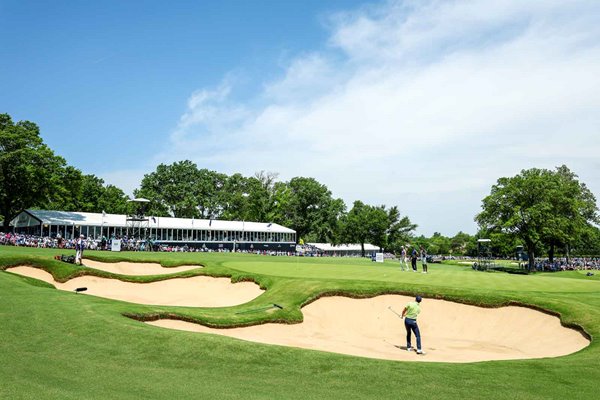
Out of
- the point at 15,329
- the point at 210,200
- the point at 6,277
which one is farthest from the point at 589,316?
the point at 210,200

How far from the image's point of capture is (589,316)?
55.4 feet

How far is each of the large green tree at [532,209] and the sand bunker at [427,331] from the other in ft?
155

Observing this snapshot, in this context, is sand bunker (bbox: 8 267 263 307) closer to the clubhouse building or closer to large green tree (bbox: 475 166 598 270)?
the clubhouse building

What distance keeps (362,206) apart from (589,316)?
318 feet

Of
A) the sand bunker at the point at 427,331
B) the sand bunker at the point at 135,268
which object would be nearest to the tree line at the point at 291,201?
the sand bunker at the point at 135,268

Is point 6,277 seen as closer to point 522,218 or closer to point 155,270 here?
point 155,270

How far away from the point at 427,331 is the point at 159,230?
5934 cm

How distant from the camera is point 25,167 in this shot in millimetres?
56531

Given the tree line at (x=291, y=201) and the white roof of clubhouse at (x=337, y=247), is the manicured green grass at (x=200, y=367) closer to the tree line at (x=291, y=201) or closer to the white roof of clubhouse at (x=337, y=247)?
the tree line at (x=291, y=201)

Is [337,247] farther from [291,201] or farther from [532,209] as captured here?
[532,209]

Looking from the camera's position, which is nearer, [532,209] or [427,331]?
[427,331]

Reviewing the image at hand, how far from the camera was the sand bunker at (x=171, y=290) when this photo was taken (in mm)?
25562

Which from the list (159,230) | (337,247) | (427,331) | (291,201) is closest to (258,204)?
(291,201)

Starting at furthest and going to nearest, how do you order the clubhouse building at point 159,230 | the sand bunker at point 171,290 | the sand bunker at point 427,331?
the clubhouse building at point 159,230 < the sand bunker at point 171,290 < the sand bunker at point 427,331
